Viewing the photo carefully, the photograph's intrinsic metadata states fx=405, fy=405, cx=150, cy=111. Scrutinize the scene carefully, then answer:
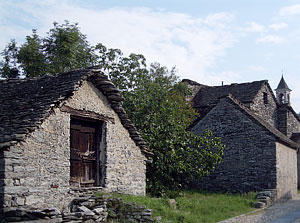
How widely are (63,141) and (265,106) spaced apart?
20.3 m

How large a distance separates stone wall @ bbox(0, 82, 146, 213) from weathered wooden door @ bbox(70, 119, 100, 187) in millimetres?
375

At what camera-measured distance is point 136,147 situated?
15.1m

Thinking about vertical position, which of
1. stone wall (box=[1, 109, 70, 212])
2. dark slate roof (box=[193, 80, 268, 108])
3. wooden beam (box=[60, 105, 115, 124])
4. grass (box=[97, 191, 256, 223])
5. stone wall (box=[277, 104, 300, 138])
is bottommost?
grass (box=[97, 191, 256, 223])

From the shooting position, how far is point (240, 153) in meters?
21.2

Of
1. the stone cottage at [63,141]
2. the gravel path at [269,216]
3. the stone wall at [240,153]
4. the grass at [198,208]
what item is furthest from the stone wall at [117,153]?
the stone wall at [240,153]

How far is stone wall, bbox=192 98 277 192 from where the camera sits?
20.6 metres

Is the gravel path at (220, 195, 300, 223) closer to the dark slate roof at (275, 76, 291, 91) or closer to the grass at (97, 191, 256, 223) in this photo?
the grass at (97, 191, 256, 223)

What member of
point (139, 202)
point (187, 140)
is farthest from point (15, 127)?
point (187, 140)

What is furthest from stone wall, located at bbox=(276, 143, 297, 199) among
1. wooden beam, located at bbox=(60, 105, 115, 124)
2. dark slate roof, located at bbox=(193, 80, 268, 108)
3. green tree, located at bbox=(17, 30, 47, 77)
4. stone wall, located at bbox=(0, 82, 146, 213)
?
green tree, located at bbox=(17, 30, 47, 77)

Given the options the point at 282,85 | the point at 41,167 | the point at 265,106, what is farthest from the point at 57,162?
the point at 282,85

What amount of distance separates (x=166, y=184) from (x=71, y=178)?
662 centimetres

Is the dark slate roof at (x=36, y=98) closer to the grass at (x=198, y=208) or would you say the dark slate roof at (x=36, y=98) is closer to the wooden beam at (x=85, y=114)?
the wooden beam at (x=85, y=114)

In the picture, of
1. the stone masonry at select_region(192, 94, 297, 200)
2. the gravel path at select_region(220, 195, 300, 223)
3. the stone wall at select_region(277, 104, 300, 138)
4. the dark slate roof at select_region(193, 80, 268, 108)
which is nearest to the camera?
the gravel path at select_region(220, 195, 300, 223)

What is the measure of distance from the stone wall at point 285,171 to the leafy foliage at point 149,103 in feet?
10.2
